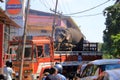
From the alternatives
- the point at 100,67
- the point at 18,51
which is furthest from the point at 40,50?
the point at 100,67

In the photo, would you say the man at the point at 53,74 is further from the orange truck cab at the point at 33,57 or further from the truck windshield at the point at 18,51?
the truck windshield at the point at 18,51

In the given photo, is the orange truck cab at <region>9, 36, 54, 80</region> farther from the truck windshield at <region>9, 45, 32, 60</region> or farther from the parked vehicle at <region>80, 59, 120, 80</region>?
the parked vehicle at <region>80, 59, 120, 80</region>

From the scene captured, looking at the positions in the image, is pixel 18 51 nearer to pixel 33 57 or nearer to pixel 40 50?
pixel 33 57

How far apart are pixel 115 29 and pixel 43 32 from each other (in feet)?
69.5

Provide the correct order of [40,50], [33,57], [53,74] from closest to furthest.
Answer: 1. [53,74]
2. [33,57]
3. [40,50]

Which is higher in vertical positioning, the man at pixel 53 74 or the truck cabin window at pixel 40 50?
the truck cabin window at pixel 40 50

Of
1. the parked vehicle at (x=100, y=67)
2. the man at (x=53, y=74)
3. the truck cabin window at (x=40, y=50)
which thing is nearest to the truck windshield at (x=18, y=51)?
the truck cabin window at (x=40, y=50)

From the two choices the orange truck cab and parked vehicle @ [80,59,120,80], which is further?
the orange truck cab

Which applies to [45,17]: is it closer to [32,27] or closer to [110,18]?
[32,27]

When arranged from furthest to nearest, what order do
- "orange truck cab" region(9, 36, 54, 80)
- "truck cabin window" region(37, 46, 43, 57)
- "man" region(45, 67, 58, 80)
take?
"truck cabin window" region(37, 46, 43, 57) < "orange truck cab" region(9, 36, 54, 80) < "man" region(45, 67, 58, 80)

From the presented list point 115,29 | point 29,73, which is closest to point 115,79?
point 29,73

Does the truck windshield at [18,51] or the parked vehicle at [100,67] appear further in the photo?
the truck windshield at [18,51]

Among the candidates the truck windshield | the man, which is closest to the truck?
the truck windshield

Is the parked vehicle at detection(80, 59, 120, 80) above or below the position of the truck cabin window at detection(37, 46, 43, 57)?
below
